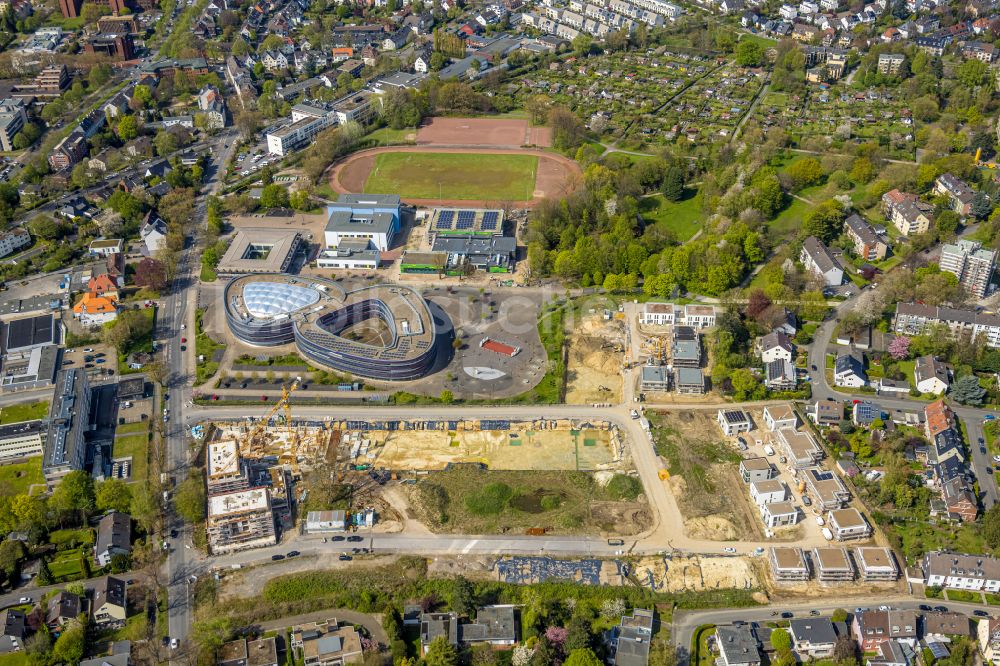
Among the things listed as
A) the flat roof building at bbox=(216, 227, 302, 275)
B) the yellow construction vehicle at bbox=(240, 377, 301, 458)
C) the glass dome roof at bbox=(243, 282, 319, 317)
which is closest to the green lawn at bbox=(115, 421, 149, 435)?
the yellow construction vehicle at bbox=(240, 377, 301, 458)

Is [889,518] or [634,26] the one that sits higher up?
[634,26]

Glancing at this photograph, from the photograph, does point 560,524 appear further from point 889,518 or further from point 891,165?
point 891,165

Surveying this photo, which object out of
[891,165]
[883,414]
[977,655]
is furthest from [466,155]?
[977,655]

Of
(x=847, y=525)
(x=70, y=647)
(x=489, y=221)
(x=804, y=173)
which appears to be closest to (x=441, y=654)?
(x=70, y=647)

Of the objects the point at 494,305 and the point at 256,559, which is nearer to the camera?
the point at 256,559

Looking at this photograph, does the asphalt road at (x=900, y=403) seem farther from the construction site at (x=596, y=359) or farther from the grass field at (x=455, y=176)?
the grass field at (x=455, y=176)

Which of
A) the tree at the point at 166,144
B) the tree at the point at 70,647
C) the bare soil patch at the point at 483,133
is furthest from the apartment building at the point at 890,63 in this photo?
the tree at the point at 70,647

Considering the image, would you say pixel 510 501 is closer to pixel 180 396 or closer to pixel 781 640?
pixel 781 640

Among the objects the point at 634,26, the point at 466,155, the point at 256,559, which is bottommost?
the point at 256,559
